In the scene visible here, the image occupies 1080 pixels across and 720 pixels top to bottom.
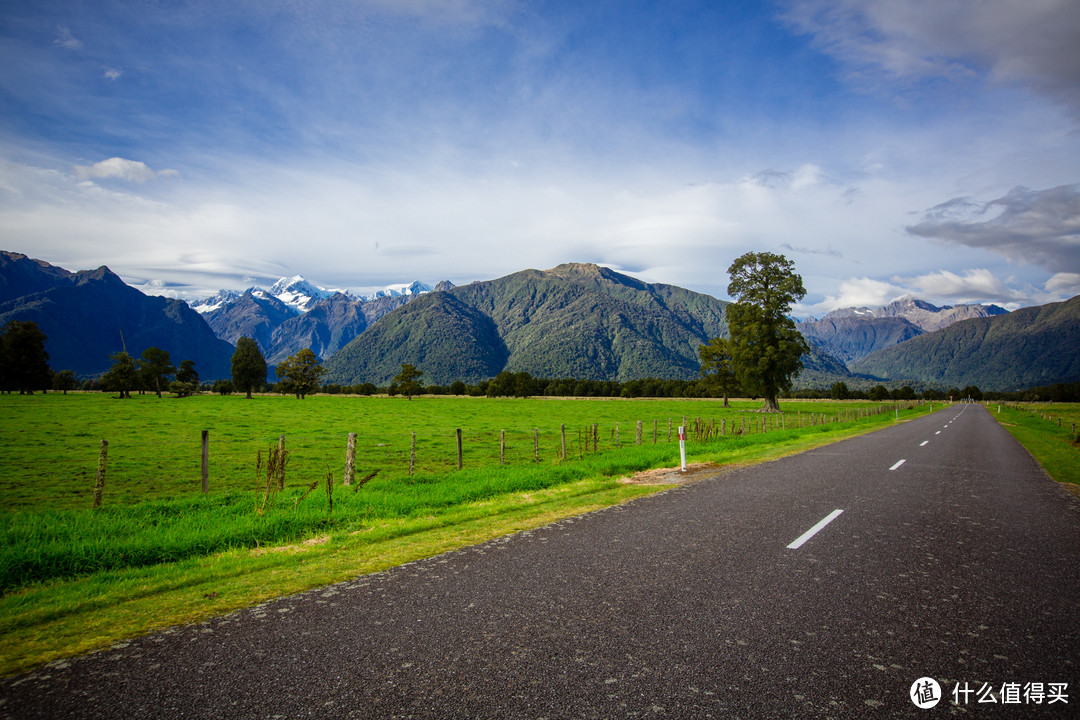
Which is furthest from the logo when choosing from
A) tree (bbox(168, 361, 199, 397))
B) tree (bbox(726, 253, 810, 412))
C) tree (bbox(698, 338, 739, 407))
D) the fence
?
tree (bbox(168, 361, 199, 397))

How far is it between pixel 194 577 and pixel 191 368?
5092 inches

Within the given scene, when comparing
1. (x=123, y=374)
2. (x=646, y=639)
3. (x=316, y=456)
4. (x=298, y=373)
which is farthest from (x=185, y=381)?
(x=646, y=639)

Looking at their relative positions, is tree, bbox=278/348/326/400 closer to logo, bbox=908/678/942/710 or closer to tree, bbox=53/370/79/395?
tree, bbox=53/370/79/395

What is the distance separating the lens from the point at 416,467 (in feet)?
68.0

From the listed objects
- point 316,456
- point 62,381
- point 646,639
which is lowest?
point 316,456

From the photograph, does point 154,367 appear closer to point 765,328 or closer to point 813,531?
point 765,328

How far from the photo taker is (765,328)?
52906 mm

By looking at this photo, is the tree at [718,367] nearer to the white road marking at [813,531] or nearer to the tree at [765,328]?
the tree at [765,328]

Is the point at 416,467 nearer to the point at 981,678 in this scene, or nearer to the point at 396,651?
the point at 396,651

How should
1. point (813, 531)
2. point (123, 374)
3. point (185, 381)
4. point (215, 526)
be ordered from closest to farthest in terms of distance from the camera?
point (813, 531)
point (215, 526)
point (123, 374)
point (185, 381)

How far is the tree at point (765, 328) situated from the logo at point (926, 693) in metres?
52.1

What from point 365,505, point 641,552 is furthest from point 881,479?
point 365,505

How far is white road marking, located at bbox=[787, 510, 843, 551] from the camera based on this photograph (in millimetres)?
7141

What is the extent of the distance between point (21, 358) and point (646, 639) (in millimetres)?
123035
